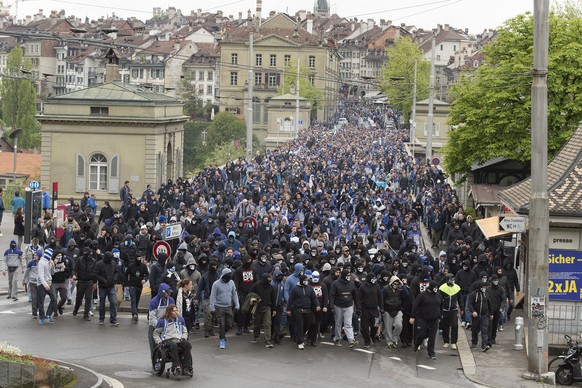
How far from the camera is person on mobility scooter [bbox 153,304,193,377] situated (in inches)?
790

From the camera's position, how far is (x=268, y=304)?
2380 cm

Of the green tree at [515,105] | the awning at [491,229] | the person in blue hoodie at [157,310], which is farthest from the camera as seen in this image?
the green tree at [515,105]

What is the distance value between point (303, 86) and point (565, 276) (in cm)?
11989

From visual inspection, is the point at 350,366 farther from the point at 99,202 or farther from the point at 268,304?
the point at 99,202

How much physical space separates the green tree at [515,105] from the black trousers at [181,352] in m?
24.4

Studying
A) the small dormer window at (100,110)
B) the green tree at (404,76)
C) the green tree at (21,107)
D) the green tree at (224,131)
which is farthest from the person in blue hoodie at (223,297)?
the green tree at (224,131)

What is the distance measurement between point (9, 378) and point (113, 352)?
4265mm

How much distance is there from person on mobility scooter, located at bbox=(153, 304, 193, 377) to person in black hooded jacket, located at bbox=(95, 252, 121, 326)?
193 inches

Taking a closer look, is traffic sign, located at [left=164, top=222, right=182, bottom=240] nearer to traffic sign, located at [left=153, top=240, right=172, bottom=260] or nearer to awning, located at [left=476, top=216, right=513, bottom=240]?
traffic sign, located at [left=153, top=240, right=172, bottom=260]

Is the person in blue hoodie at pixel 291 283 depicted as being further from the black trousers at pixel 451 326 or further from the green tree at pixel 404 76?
the green tree at pixel 404 76

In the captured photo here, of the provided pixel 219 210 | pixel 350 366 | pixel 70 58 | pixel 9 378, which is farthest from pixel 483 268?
pixel 70 58

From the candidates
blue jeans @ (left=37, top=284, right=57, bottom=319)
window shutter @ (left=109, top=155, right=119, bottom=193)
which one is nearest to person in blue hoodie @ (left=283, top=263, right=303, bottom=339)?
blue jeans @ (left=37, top=284, right=57, bottom=319)

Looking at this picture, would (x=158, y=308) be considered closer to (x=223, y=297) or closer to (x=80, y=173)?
(x=223, y=297)

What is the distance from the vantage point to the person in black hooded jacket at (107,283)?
82.3 feet
